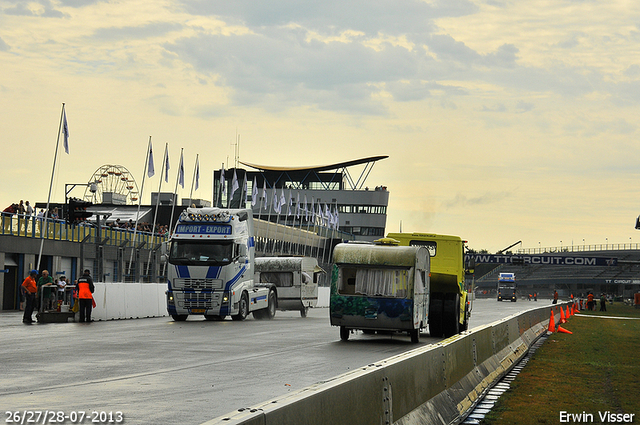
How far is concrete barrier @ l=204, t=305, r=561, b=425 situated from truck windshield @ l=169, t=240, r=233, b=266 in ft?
51.8

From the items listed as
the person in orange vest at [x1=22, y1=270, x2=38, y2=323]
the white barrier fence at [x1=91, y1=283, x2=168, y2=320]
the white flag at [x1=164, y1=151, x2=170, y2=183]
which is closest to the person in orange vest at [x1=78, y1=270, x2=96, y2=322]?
the white barrier fence at [x1=91, y1=283, x2=168, y2=320]

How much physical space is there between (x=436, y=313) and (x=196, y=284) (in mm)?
9773

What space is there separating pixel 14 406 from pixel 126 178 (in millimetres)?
89610

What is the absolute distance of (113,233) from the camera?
4794 centimetres

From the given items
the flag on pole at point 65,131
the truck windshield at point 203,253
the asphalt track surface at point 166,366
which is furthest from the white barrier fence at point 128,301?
the flag on pole at point 65,131

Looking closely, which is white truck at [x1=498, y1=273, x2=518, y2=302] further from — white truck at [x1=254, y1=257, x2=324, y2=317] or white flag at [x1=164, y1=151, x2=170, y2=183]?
white truck at [x1=254, y1=257, x2=324, y2=317]

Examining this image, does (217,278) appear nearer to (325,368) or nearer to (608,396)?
(325,368)

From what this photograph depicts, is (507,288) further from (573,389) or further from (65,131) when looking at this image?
(573,389)

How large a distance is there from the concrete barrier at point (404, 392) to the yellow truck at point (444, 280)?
8.40m

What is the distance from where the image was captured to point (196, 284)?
3002 cm

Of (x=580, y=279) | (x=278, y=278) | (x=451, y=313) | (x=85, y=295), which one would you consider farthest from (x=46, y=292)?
(x=580, y=279)

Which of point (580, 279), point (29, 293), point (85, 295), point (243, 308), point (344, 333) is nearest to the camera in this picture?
point (344, 333)

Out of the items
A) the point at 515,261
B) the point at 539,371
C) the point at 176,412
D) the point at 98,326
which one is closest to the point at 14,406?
the point at 176,412

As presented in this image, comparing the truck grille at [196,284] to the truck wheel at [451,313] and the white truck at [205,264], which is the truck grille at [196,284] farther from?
the truck wheel at [451,313]
